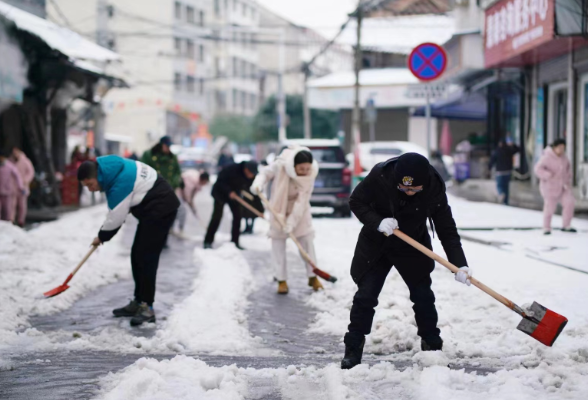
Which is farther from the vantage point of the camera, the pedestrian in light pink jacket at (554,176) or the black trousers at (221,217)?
the pedestrian in light pink jacket at (554,176)

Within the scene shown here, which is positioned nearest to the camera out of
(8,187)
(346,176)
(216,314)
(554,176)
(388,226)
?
(388,226)

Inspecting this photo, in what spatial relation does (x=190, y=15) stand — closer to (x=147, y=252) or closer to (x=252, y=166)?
(x=252, y=166)

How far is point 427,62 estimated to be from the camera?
39.0 feet

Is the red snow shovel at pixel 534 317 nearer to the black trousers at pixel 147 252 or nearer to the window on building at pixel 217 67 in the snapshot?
the black trousers at pixel 147 252

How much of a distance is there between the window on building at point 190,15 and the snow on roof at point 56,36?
43843mm

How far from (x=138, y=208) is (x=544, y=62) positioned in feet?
47.6

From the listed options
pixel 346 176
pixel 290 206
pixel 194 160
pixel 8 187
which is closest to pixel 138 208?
pixel 290 206

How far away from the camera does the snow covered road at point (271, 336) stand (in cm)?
462

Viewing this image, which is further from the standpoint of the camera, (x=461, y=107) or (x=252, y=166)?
(x=461, y=107)

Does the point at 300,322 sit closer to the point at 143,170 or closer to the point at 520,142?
the point at 143,170

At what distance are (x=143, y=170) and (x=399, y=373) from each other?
2.99m

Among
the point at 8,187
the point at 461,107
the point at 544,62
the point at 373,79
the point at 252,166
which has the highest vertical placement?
the point at 373,79

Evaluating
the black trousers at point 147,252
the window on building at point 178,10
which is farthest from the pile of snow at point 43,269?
the window on building at point 178,10

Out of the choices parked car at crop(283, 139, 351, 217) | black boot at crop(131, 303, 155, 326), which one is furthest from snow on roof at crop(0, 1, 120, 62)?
black boot at crop(131, 303, 155, 326)
